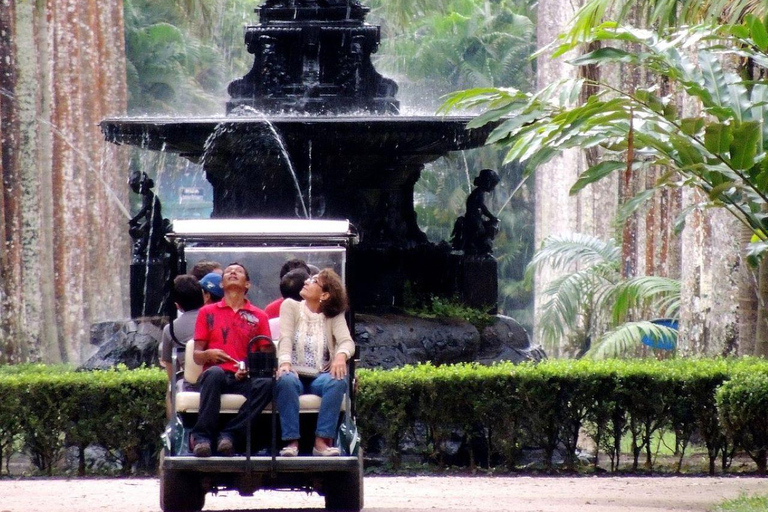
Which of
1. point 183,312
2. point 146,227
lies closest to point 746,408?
point 183,312

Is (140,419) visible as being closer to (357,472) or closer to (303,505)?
(303,505)

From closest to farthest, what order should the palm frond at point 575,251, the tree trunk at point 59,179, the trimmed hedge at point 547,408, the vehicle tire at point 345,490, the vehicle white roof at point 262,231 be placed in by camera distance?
1. the vehicle tire at point 345,490
2. the vehicle white roof at point 262,231
3. the trimmed hedge at point 547,408
4. the palm frond at point 575,251
5. the tree trunk at point 59,179

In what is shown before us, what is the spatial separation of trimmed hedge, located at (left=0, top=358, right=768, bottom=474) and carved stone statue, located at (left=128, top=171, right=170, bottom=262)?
2.35m

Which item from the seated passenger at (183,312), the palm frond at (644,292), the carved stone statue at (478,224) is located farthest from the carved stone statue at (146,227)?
the palm frond at (644,292)

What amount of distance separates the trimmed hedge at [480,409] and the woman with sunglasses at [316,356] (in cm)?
256

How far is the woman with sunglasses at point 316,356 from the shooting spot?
7.19 meters

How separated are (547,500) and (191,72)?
3948 centimetres

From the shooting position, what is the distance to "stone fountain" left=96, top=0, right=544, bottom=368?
39.6 ft

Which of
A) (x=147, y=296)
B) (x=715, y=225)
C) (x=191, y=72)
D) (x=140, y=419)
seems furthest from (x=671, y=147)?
(x=191, y=72)

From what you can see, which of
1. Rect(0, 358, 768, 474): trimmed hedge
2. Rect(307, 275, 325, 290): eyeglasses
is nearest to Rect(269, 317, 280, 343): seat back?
Result: Rect(307, 275, 325, 290): eyeglasses

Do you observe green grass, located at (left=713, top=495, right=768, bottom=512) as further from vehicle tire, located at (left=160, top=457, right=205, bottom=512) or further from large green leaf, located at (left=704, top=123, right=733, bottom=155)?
vehicle tire, located at (left=160, top=457, right=205, bottom=512)

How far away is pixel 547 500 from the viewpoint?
28.0 ft

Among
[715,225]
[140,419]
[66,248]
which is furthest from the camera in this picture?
[66,248]

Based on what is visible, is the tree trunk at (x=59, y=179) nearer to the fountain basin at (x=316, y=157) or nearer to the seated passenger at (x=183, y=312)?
the fountain basin at (x=316, y=157)
